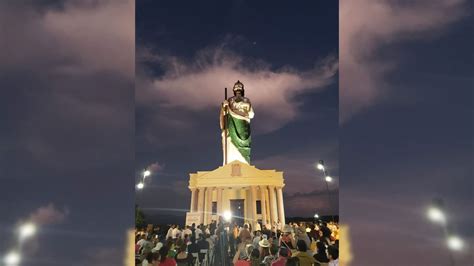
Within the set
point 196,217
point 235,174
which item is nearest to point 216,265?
point 196,217

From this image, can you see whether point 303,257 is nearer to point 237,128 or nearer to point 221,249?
point 221,249

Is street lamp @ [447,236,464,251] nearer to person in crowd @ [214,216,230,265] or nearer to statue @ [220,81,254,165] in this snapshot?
person in crowd @ [214,216,230,265]

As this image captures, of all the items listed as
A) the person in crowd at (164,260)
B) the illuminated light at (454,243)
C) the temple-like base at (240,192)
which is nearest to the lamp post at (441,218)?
the illuminated light at (454,243)

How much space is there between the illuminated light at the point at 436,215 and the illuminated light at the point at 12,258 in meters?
7.69

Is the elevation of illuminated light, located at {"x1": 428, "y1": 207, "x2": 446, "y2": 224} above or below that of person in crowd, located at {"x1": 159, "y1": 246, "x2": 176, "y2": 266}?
above

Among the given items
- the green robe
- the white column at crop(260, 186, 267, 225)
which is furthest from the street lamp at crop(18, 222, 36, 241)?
the green robe

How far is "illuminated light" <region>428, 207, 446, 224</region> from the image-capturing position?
738 centimetres

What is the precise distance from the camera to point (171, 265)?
8.60m

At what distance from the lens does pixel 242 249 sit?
10922 millimetres

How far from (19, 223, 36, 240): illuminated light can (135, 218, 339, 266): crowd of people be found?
2.29 m

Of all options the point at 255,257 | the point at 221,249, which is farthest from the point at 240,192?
the point at 255,257

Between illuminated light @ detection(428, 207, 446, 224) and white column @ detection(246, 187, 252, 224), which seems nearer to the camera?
illuminated light @ detection(428, 207, 446, 224)

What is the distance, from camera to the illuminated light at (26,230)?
25.2 feet

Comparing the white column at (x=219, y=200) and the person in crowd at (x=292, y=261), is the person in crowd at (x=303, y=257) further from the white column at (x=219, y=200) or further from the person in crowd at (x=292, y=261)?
the white column at (x=219, y=200)
